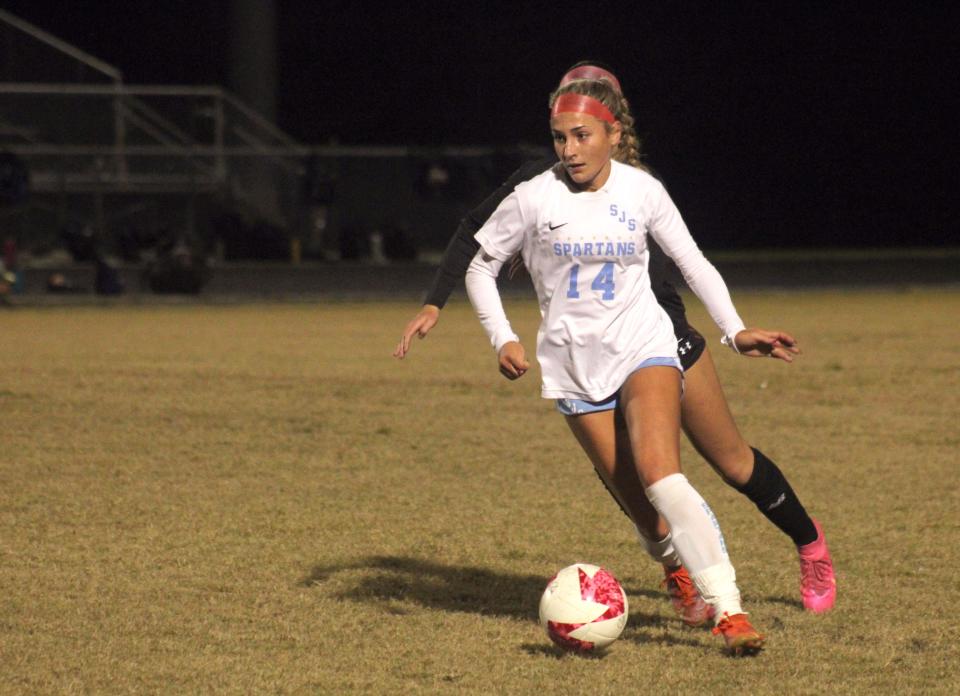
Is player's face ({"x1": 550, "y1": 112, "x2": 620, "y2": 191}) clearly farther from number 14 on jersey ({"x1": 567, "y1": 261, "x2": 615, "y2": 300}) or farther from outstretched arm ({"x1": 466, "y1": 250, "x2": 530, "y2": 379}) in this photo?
outstretched arm ({"x1": 466, "y1": 250, "x2": 530, "y2": 379})

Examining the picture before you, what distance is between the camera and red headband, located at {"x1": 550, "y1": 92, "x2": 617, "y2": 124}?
4723 millimetres

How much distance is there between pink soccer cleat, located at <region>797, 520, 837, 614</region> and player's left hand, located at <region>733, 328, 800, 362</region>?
0.96 m

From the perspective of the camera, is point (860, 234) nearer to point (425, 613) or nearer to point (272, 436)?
point (272, 436)

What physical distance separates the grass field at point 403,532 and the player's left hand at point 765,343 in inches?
37.8

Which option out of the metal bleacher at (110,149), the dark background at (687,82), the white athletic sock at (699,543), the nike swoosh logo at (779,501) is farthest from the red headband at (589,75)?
the dark background at (687,82)

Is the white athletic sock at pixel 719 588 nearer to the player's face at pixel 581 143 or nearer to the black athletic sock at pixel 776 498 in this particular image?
the black athletic sock at pixel 776 498

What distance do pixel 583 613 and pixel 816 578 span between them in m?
1.09

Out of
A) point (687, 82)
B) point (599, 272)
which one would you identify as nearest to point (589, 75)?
point (599, 272)

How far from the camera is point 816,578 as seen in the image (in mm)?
5445

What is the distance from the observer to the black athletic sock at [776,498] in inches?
205

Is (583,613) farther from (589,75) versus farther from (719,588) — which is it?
(589,75)

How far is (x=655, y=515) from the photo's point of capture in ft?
17.0

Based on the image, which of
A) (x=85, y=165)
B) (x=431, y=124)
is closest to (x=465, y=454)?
(x=85, y=165)

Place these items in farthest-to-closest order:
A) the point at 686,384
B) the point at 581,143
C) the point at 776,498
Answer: the point at 776,498 < the point at 686,384 < the point at 581,143
